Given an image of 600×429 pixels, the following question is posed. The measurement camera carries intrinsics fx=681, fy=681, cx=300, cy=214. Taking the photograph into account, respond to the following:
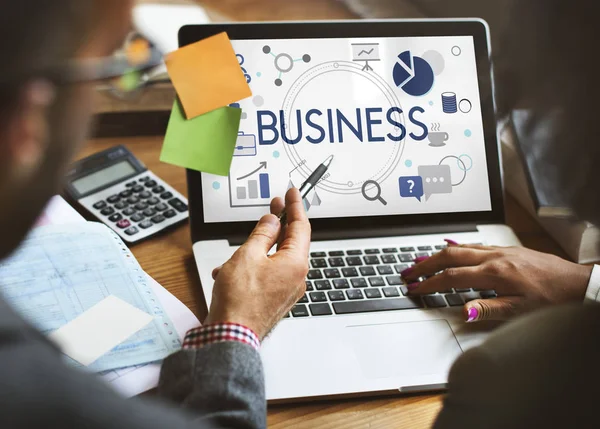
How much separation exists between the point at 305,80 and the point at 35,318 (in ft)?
1.52

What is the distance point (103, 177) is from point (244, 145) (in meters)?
0.23

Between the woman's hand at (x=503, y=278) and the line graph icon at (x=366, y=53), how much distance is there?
0.29m

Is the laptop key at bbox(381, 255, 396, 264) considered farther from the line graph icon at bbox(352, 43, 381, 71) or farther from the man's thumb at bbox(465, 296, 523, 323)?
the line graph icon at bbox(352, 43, 381, 71)

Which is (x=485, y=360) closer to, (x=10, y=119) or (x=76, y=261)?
(x=10, y=119)

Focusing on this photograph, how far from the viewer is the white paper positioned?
712mm

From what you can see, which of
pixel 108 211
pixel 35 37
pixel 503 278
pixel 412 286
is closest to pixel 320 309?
pixel 412 286

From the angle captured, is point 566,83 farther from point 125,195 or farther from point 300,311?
point 125,195

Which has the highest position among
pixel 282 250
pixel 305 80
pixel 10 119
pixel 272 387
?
pixel 10 119

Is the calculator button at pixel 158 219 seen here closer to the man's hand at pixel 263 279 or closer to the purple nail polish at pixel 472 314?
the man's hand at pixel 263 279

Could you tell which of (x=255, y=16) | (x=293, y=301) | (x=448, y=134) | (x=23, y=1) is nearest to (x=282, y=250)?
(x=293, y=301)

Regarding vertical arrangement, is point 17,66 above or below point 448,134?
above

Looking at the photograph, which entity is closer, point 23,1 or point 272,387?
point 23,1

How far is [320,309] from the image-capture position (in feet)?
2.67

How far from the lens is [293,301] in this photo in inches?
29.7
